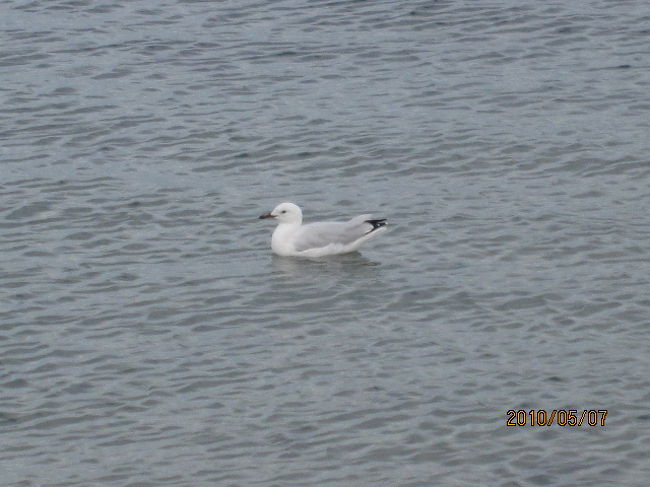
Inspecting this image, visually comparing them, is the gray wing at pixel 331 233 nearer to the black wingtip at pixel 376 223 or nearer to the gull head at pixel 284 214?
the black wingtip at pixel 376 223

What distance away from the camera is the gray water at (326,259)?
1403 cm

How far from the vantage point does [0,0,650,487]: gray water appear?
14.0m

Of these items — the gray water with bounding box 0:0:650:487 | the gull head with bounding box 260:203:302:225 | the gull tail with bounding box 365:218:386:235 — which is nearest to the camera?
the gray water with bounding box 0:0:650:487

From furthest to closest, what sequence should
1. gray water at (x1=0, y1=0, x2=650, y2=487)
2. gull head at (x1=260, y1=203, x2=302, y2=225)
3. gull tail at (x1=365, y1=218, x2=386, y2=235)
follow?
gull head at (x1=260, y1=203, x2=302, y2=225), gull tail at (x1=365, y1=218, x2=386, y2=235), gray water at (x1=0, y1=0, x2=650, y2=487)

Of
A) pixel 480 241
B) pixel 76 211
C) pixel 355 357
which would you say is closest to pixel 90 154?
pixel 76 211

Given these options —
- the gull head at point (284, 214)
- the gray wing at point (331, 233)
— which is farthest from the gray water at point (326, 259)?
the gull head at point (284, 214)

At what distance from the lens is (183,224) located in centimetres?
2034

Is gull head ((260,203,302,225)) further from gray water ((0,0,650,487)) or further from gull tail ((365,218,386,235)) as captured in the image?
gull tail ((365,218,386,235))

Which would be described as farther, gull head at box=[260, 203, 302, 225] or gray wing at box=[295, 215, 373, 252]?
gull head at box=[260, 203, 302, 225]

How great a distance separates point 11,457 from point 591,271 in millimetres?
7485
